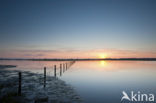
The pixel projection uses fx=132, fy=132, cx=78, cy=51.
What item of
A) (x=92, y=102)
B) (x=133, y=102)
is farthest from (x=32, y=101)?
(x=133, y=102)

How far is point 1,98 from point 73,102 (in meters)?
5.69

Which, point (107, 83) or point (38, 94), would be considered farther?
point (107, 83)

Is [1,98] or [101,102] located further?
[101,102]

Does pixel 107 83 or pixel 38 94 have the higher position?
pixel 38 94

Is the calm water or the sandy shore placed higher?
the sandy shore

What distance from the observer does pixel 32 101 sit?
397 inches

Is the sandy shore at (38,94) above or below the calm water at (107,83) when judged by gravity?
above

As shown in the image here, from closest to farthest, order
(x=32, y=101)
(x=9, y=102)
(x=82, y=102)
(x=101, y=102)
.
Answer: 1. (x=9, y=102)
2. (x=32, y=101)
3. (x=82, y=102)
4. (x=101, y=102)

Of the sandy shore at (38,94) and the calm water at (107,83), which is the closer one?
the sandy shore at (38,94)

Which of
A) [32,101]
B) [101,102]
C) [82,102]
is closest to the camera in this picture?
[32,101]

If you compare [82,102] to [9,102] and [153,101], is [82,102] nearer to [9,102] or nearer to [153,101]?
[9,102]

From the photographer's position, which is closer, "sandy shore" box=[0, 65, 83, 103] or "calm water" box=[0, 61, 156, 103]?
"sandy shore" box=[0, 65, 83, 103]

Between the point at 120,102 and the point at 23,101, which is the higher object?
the point at 23,101

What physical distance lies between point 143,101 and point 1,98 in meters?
12.0
